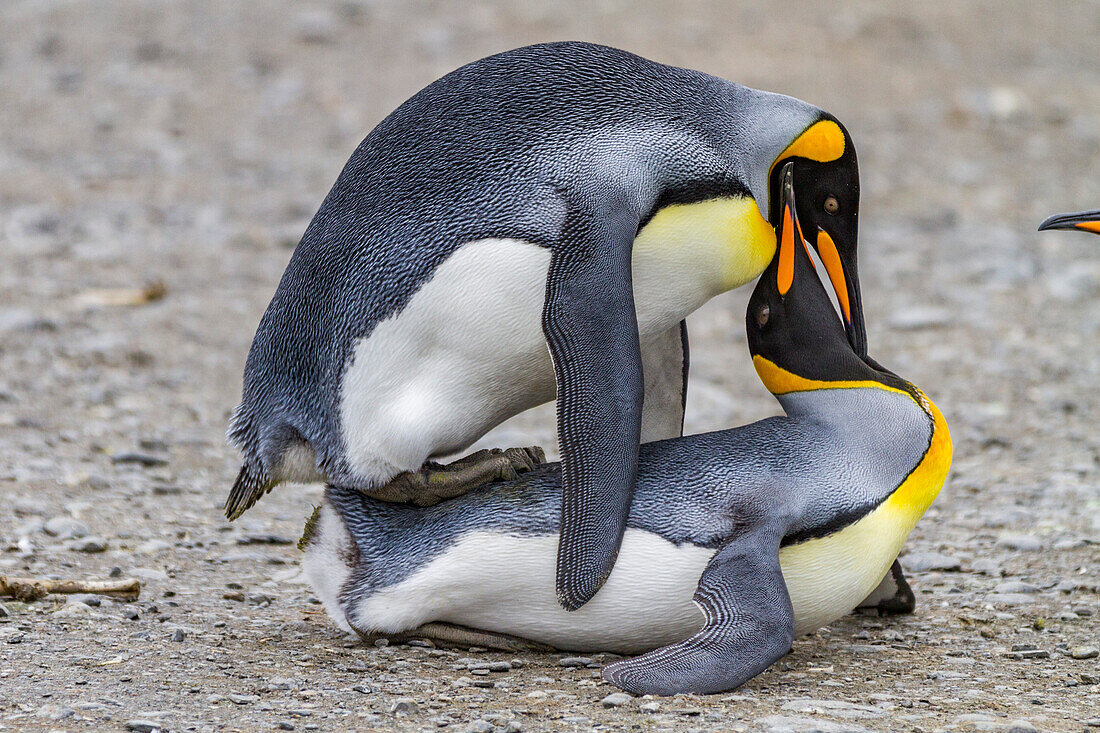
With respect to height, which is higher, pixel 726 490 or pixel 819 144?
pixel 819 144

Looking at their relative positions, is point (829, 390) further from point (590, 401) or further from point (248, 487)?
point (248, 487)

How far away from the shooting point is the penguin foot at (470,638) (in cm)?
258

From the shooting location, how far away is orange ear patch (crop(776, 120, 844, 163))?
2.74 metres

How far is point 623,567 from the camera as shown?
2.42 m

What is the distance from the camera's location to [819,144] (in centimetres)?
276

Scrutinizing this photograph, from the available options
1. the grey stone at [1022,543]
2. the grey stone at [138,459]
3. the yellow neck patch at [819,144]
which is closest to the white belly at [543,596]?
the yellow neck patch at [819,144]

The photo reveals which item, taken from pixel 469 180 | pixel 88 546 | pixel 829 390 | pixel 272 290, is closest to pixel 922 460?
pixel 829 390

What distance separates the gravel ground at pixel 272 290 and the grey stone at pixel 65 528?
17mm

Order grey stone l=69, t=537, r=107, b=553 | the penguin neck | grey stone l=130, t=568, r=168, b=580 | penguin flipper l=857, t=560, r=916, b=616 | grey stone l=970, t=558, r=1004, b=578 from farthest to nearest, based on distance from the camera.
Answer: grey stone l=970, t=558, r=1004, b=578
grey stone l=69, t=537, r=107, b=553
grey stone l=130, t=568, r=168, b=580
penguin flipper l=857, t=560, r=916, b=616
the penguin neck

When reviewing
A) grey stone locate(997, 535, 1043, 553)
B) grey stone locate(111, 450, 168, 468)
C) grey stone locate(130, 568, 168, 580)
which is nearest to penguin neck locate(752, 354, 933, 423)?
grey stone locate(997, 535, 1043, 553)

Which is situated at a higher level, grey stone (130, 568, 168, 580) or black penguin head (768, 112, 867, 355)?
black penguin head (768, 112, 867, 355)

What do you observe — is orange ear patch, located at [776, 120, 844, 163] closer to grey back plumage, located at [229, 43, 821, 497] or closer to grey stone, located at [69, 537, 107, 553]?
grey back plumage, located at [229, 43, 821, 497]

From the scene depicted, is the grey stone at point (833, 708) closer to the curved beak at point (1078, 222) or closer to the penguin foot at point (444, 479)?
the penguin foot at point (444, 479)

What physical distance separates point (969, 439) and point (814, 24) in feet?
18.9
